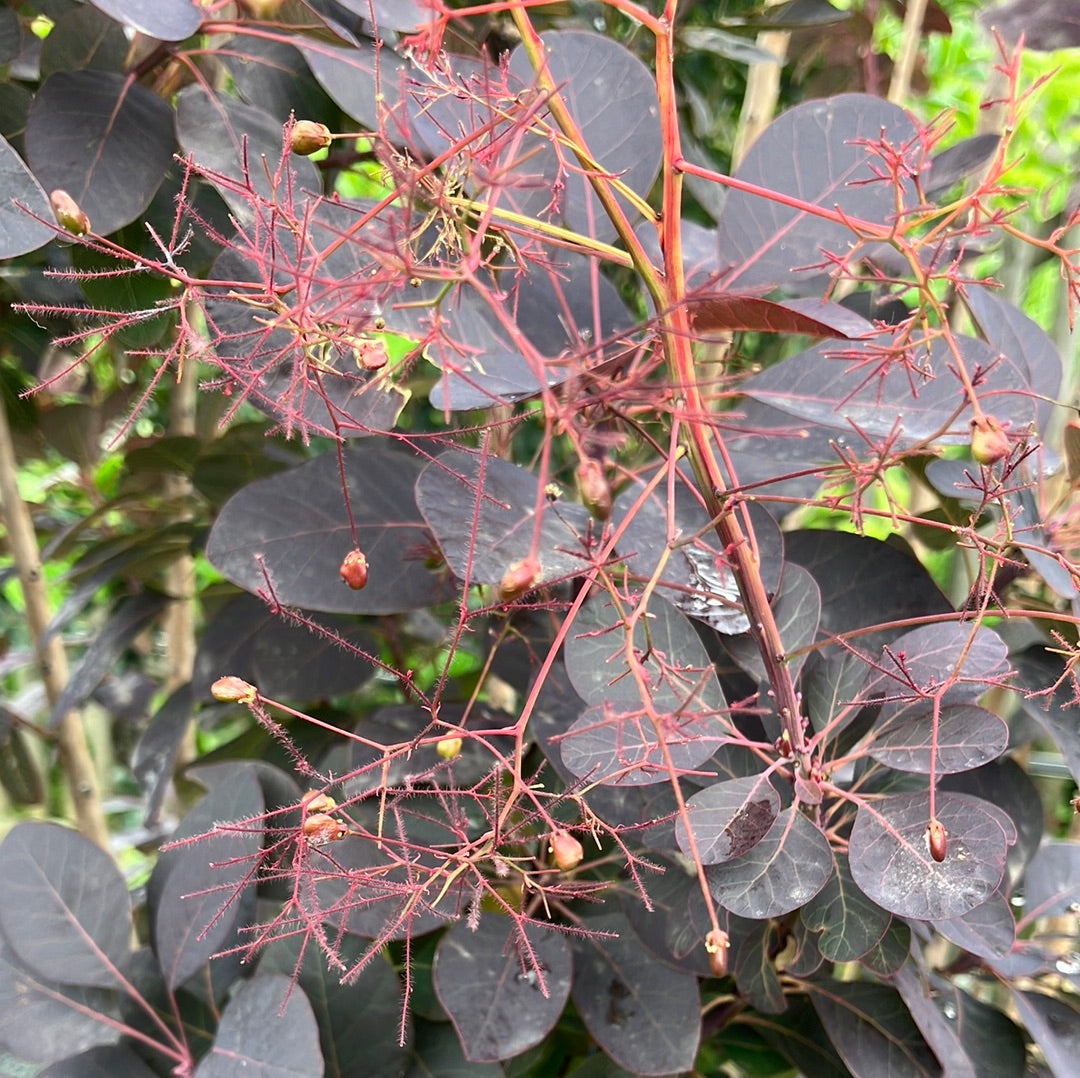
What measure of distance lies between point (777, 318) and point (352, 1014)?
1.24 feet

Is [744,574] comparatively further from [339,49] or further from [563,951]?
[339,49]

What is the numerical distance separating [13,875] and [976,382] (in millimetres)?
476

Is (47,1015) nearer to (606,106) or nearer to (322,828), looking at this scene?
(322,828)

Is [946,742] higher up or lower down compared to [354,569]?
lower down

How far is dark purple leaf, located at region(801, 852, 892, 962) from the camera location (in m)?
0.38

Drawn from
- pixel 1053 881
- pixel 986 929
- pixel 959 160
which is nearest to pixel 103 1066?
pixel 986 929

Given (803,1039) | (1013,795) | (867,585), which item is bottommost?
(803,1039)

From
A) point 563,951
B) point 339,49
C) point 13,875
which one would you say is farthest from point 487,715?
point 339,49

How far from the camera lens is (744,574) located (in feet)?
1.26

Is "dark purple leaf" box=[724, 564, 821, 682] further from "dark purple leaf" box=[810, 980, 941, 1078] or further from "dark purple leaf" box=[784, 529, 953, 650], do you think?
"dark purple leaf" box=[810, 980, 941, 1078]

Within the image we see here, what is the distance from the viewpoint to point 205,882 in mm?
479

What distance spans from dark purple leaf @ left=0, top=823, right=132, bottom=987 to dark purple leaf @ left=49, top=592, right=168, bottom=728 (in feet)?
0.56

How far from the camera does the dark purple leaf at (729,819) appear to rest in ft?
1.19

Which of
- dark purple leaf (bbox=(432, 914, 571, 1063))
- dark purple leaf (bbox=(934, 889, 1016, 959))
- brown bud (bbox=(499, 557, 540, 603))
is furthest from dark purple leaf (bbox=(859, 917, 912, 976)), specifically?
brown bud (bbox=(499, 557, 540, 603))
